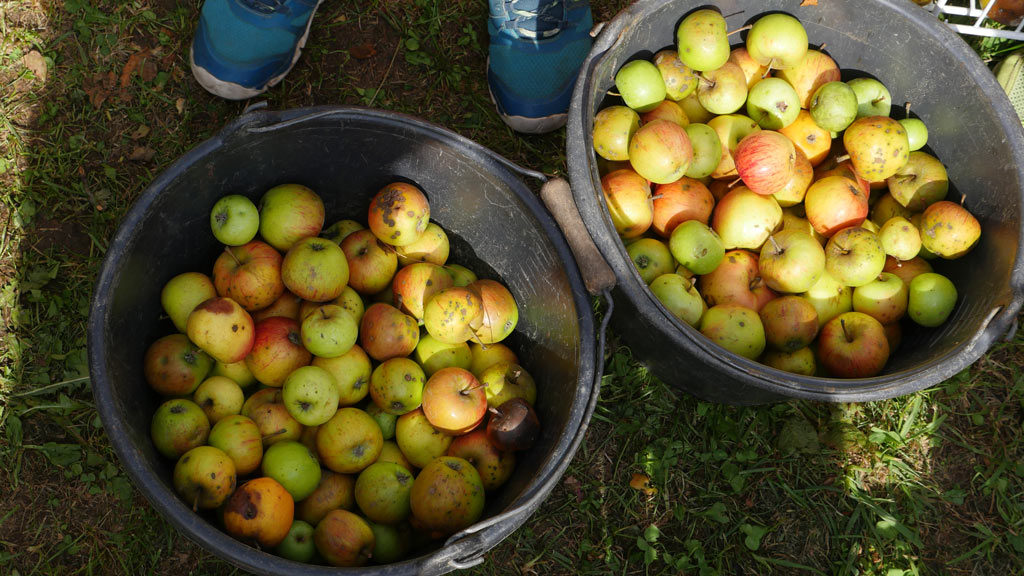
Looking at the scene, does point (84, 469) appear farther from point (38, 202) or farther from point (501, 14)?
point (501, 14)

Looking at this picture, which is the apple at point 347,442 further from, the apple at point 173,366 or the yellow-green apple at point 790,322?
the yellow-green apple at point 790,322

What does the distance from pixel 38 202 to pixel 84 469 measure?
1.18 meters

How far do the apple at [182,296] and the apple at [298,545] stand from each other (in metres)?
0.78

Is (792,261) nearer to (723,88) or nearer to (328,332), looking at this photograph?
(723,88)

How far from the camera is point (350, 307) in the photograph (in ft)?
8.19

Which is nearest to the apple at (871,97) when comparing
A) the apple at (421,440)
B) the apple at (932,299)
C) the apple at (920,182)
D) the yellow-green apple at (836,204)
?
the apple at (920,182)

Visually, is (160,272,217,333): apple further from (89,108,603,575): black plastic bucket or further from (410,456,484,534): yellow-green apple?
(410,456,484,534): yellow-green apple

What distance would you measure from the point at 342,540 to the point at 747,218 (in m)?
1.78

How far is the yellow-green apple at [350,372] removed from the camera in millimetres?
2373

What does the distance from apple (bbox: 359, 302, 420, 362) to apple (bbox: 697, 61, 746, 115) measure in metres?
1.43

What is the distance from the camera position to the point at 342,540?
2135 mm

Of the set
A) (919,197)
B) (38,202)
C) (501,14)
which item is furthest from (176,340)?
(919,197)

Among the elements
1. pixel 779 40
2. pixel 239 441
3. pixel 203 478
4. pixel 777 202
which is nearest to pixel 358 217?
pixel 239 441

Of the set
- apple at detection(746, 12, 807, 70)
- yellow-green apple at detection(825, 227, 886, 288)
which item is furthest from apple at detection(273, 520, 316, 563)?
apple at detection(746, 12, 807, 70)
